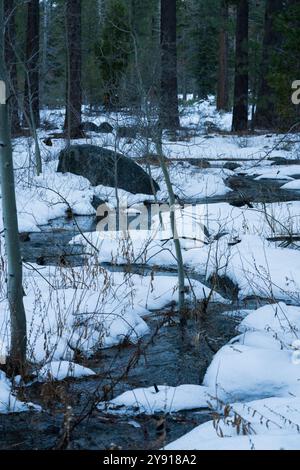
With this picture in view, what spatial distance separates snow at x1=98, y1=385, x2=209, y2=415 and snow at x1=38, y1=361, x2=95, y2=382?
0.40 metres

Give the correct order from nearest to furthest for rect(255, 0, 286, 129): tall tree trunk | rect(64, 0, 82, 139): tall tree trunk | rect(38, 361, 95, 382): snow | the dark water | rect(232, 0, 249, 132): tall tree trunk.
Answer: the dark water
rect(38, 361, 95, 382): snow
rect(64, 0, 82, 139): tall tree trunk
rect(255, 0, 286, 129): tall tree trunk
rect(232, 0, 249, 132): tall tree trunk

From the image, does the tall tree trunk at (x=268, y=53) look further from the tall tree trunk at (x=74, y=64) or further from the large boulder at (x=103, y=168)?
the large boulder at (x=103, y=168)

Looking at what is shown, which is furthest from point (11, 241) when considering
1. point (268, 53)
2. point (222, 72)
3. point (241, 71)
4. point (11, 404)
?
point (222, 72)

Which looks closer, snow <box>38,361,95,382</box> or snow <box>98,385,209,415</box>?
snow <box>98,385,209,415</box>

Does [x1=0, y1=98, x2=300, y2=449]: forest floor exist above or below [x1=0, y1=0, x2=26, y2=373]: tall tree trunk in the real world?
below

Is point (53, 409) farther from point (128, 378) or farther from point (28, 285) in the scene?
point (28, 285)

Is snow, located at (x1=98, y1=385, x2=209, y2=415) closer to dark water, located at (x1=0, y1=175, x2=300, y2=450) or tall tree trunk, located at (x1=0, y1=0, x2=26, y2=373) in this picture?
dark water, located at (x1=0, y1=175, x2=300, y2=450)

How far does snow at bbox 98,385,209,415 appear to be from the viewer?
353 centimetres

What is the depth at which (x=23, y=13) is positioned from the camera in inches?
1137

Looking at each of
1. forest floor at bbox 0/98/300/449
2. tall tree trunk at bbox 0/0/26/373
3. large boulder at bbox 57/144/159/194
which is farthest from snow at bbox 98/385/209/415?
large boulder at bbox 57/144/159/194

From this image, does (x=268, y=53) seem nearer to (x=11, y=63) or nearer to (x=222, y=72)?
(x=11, y=63)

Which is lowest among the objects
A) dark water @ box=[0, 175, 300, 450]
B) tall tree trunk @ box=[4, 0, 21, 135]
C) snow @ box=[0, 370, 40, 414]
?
dark water @ box=[0, 175, 300, 450]

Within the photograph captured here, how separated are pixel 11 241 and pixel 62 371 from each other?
2.89 ft

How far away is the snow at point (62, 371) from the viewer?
12.7 feet
